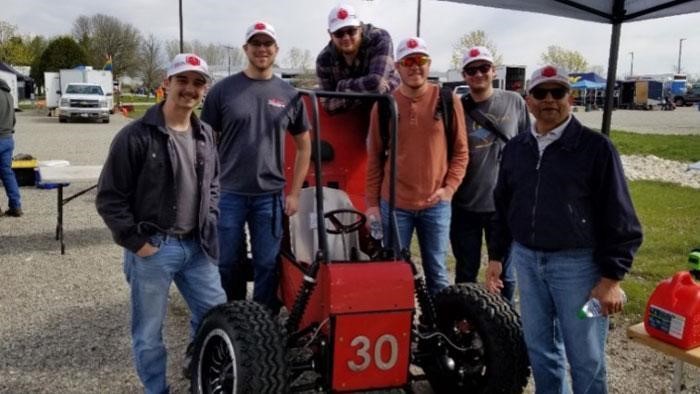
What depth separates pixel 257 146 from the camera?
3.76 meters

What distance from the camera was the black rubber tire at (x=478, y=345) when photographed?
3189 mm

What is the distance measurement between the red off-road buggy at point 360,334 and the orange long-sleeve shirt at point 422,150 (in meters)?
0.17

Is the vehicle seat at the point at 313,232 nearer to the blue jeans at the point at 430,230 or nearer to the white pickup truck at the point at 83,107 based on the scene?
the blue jeans at the point at 430,230

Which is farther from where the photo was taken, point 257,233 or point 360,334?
point 257,233

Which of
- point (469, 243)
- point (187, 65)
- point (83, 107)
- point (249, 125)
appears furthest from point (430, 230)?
point (83, 107)

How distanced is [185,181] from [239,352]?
0.86 metres

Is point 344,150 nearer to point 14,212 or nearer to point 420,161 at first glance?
point 420,161

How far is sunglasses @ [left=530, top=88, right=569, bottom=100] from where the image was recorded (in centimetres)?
267

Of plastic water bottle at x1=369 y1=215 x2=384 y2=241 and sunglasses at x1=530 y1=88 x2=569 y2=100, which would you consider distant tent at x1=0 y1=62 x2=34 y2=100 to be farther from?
sunglasses at x1=530 y1=88 x2=569 y2=100

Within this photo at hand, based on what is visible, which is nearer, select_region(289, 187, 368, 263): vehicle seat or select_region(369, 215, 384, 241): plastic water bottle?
select_region(369, 215, 384, 241): plastic water bottle

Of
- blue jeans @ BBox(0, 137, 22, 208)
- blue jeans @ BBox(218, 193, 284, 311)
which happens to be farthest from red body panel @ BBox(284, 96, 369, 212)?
blue jeans @ BBox(0, 137, 22, 208)

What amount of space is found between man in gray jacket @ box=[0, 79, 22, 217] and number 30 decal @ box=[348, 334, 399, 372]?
727cm

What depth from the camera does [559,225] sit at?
265 cm

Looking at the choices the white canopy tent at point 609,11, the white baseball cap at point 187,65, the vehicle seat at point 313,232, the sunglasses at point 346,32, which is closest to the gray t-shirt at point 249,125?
the vehicle seat at point 313,232
